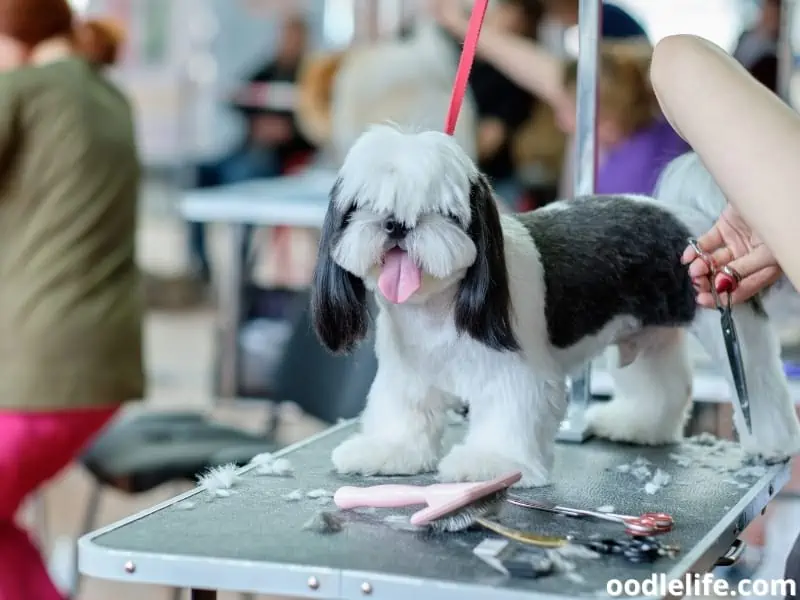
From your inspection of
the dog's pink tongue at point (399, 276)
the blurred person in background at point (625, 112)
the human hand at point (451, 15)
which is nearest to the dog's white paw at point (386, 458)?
the dog's pink tongue at point (399, 276)

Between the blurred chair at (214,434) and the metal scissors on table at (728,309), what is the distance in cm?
81

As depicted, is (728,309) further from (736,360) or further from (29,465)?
(29,465)

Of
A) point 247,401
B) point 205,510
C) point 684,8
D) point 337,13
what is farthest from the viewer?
point 337,13

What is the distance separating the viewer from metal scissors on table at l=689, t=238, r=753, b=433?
140cm

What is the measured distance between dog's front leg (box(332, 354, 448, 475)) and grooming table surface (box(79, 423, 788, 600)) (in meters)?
0.02

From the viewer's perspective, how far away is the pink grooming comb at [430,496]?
1.18 metres

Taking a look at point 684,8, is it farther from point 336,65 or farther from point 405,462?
point 405,462

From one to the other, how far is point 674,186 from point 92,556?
840mm

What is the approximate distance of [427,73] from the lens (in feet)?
11.2

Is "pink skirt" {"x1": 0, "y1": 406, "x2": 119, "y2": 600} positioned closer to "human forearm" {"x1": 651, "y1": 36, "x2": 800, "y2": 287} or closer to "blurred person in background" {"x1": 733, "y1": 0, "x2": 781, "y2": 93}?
"human forearm" {"x1": 651, "y1": 36, "x2": 800, "y2": 287}

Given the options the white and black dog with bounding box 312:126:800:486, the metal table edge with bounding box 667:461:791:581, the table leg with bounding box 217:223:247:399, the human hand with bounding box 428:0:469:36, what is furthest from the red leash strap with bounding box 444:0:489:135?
the table leg with bounding box 217:223:247:399

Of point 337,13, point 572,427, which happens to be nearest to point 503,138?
point 572,427

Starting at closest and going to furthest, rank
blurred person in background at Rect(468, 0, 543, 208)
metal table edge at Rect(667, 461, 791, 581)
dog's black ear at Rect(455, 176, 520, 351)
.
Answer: metal table edge at Rect(667, 461, 791, 581), dog's black ear at Rect(455, 176, 520, 351), blurred person in background at Rect(468, 0, 543, 208)

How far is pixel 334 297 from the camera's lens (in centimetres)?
129
